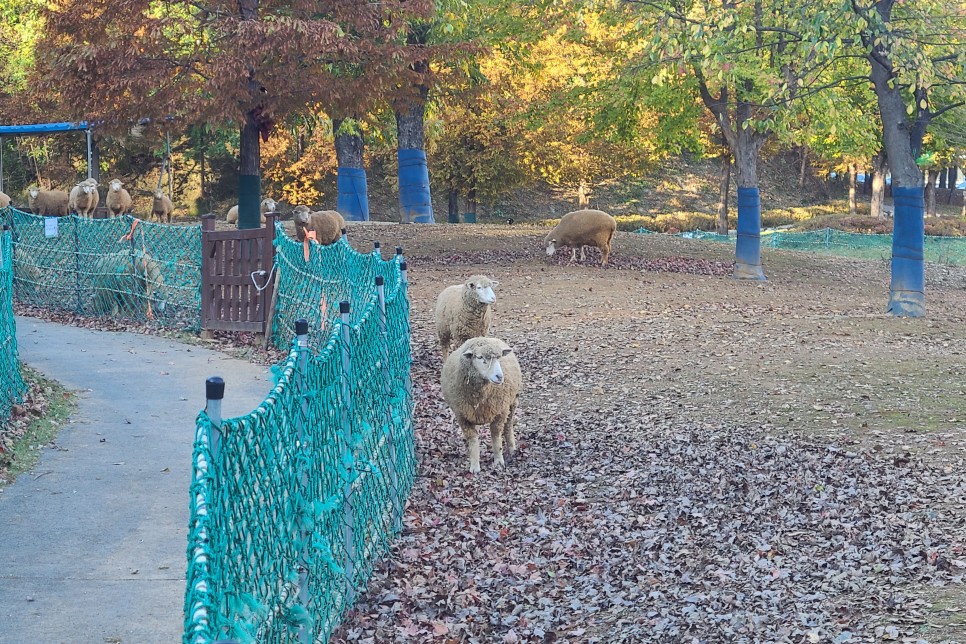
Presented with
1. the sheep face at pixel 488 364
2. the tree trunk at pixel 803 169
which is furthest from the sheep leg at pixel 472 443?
the tree trunk at pixel 803 169

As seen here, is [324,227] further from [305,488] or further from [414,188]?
[305,488]

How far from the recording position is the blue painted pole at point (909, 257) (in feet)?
53.4

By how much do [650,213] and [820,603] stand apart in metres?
50.4

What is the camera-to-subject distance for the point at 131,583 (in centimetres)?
663

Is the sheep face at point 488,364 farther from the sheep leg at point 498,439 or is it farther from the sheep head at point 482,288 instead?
the sheep head at point 482,288

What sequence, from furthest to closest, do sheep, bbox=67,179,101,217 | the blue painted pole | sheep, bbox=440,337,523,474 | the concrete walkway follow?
sheep, bbox=67,179,101,217, the blue painted pole, sheep, bbox=440,337,523,474, the concrete walkway

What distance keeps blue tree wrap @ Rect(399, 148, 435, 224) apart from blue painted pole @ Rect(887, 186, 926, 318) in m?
15.8

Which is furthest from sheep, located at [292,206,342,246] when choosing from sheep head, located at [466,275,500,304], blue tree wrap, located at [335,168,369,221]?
blue tree wrap, located at [335,168,369,221]

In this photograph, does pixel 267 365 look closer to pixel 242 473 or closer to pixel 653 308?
pixel 653 308

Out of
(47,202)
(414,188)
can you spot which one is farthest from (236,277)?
(47,202)

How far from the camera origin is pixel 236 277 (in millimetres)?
15250

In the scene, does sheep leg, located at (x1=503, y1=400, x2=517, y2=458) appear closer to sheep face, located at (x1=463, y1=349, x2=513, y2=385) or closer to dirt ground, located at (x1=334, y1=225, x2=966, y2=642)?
dirt ground, located at (x1=334, y1=225, x2=966, y2=642)

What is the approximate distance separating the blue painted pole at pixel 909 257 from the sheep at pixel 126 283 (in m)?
11.0

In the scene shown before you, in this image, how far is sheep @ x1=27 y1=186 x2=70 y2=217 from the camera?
2875 centimetres
